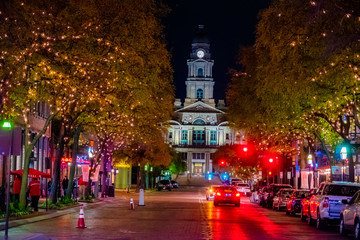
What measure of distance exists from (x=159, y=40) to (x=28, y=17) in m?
12.4

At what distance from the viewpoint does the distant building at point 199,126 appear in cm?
17075

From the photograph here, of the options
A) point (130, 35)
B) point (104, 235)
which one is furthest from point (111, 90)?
point (104, 235)

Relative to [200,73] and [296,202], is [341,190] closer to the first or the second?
[296,202]

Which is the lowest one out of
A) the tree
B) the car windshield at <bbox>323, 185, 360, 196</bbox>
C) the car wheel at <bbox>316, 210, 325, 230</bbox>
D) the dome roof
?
the car wheel at <bbox>316, 210, 325, 230</bbox>

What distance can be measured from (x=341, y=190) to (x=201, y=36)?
509 feet

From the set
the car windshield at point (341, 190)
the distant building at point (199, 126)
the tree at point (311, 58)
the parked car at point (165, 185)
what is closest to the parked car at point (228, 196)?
the tree at point (311, 58)

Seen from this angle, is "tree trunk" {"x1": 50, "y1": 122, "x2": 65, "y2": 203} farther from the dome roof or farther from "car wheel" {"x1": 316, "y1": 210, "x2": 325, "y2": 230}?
the dome roof

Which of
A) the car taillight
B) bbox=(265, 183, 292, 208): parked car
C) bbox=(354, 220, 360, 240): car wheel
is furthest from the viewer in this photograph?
bbox=(265, 183, 292, 208): parked car

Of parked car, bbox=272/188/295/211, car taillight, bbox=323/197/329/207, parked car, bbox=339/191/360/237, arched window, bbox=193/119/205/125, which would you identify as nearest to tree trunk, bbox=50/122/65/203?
parked car, bbox=272/188/295/211

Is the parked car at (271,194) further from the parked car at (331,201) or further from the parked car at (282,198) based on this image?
the parked car at (331,201)

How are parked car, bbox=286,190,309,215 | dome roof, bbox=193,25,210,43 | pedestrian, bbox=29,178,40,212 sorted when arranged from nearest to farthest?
pedestrian, bbox=29,178,40,212 → parked car, bbox=286,190,309,215 → dome roof, bbox=193,25,210,43

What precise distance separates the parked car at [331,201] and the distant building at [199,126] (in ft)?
464

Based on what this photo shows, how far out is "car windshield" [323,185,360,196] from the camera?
2477 cm

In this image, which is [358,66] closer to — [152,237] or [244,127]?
[152,237]
